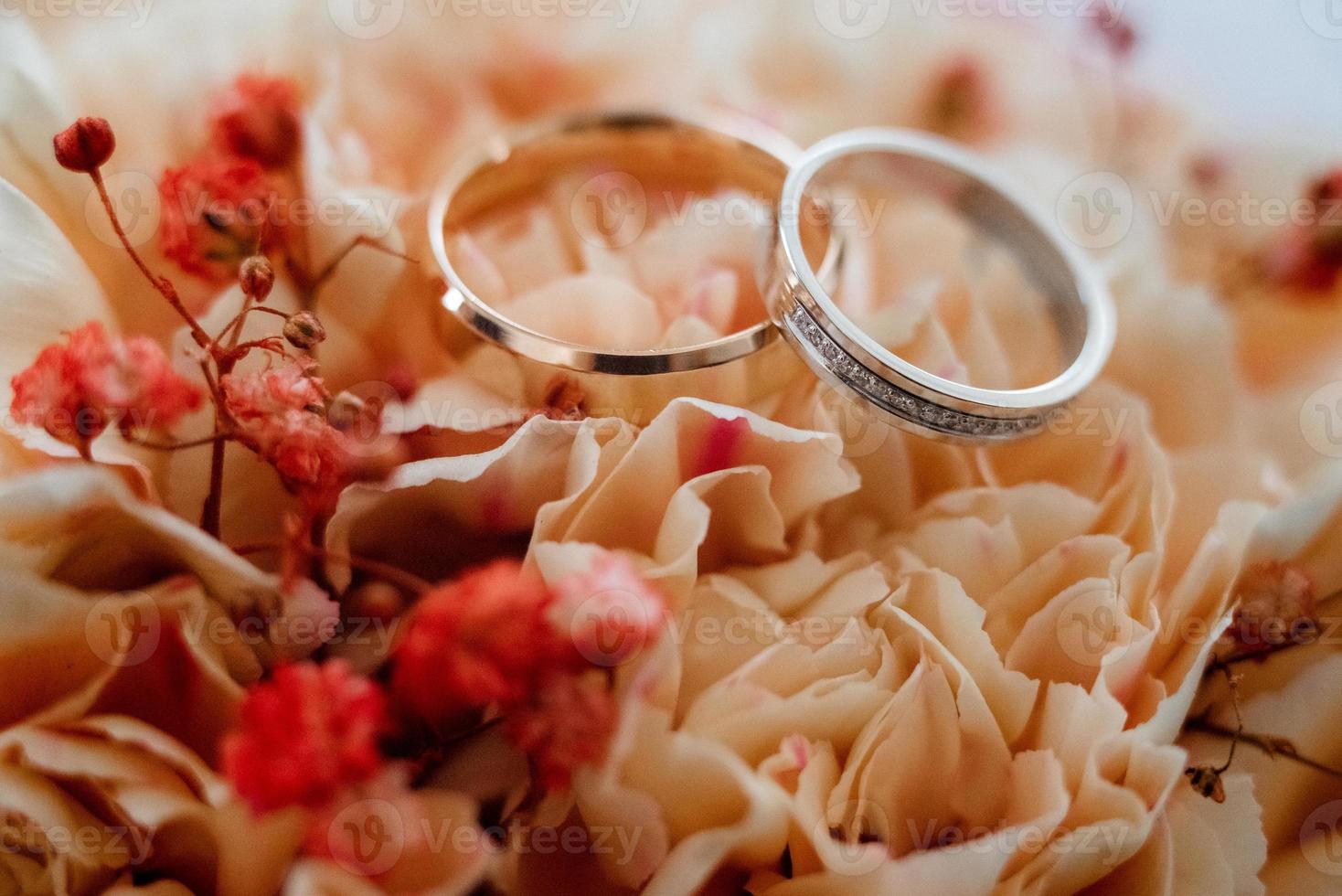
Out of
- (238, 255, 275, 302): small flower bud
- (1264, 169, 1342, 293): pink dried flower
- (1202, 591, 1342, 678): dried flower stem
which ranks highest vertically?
(1264, 169, 1342, 293): pink dried flower

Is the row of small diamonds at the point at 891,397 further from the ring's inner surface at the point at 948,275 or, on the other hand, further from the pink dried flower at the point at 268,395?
the pink dried flower at the point at 268,395

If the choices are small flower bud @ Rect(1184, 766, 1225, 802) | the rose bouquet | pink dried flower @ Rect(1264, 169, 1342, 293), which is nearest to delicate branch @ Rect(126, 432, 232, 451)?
the rose bouquet

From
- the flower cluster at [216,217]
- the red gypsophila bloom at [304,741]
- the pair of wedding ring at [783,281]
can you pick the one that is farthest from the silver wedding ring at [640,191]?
the red gypsophila bloom at [304,741]

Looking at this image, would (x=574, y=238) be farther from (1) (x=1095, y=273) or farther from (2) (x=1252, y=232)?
(2) (x=1252, y=232)

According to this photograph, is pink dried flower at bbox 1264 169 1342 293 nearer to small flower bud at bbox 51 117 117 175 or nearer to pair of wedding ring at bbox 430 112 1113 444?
pair of wedding ring at bbox 430 112 1113 444

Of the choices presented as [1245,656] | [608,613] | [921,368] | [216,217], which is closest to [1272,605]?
[1245,656]
